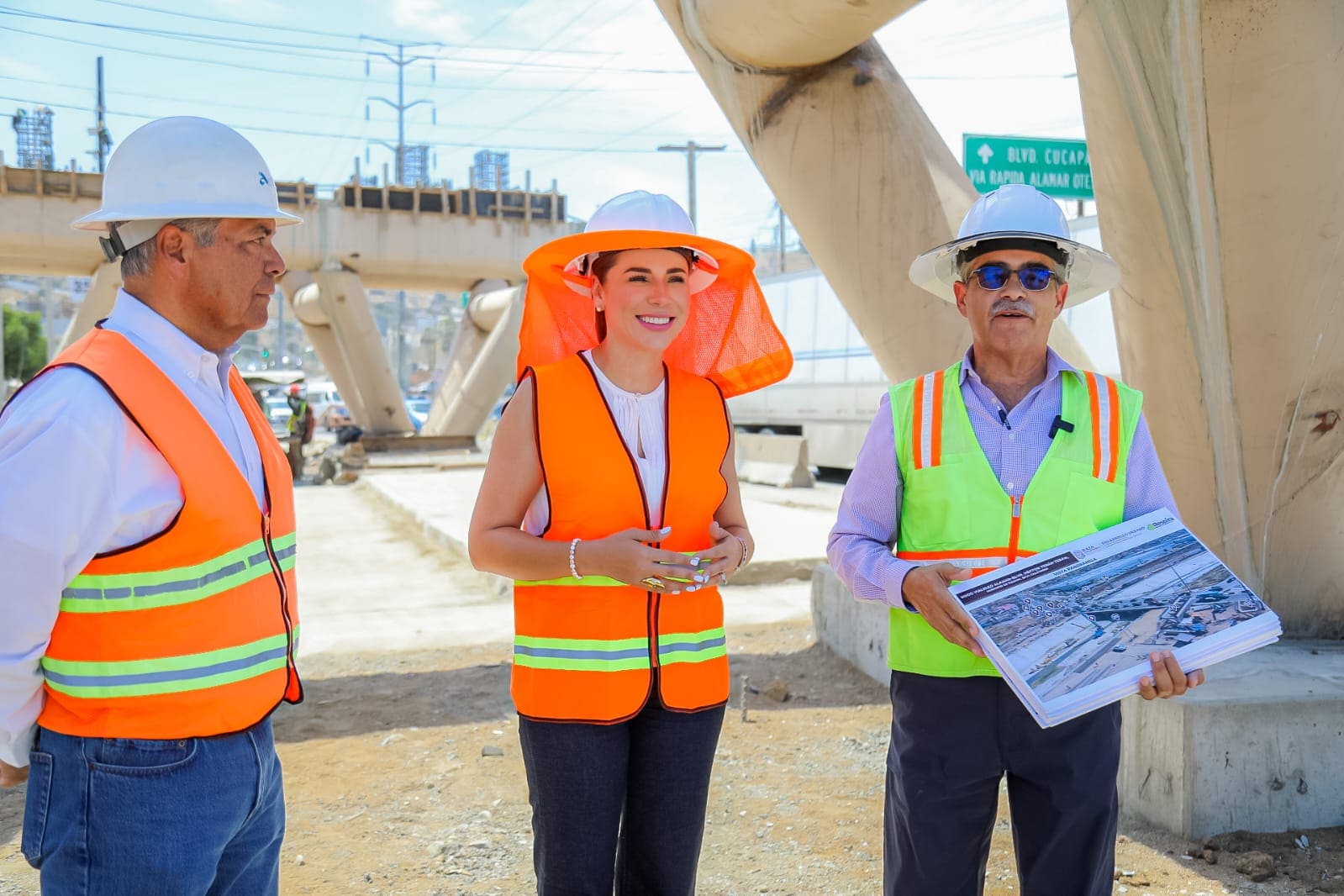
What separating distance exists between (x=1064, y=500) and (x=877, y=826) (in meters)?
2.27

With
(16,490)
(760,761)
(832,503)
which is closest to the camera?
(16,490)

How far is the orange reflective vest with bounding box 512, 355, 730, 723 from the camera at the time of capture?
2.47 metres

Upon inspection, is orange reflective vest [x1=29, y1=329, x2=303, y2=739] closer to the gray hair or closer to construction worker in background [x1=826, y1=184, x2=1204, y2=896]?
the gray hair

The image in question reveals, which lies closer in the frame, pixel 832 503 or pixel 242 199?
pixel 242 199

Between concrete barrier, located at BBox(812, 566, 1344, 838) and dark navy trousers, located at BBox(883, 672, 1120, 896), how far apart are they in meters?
1.60

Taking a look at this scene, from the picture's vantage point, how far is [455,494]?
1586 cm

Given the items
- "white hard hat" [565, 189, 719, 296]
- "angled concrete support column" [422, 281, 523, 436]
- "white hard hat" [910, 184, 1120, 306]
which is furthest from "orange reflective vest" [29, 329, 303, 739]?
"angled concrete support column" [422, 281, 523, 436]

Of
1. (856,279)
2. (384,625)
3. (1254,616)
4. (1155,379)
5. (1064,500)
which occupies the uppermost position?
(856,279)

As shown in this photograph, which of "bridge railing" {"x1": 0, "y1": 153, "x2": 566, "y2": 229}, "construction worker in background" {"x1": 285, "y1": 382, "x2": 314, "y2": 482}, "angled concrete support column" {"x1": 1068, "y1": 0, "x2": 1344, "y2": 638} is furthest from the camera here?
"bridge railing" {"x1": 0, "y1": 153, "x2": 566, "y2": 229}

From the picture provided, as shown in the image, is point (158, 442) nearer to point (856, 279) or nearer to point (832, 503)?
point (856, 279)

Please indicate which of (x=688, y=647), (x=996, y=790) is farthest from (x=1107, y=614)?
(x=688, y=647)

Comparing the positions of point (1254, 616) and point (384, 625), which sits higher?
point (1254, 616)

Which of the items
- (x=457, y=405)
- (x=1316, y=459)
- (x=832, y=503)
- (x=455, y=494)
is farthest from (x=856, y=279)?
(x=457, y=405)

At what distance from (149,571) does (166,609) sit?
0.08 meters
